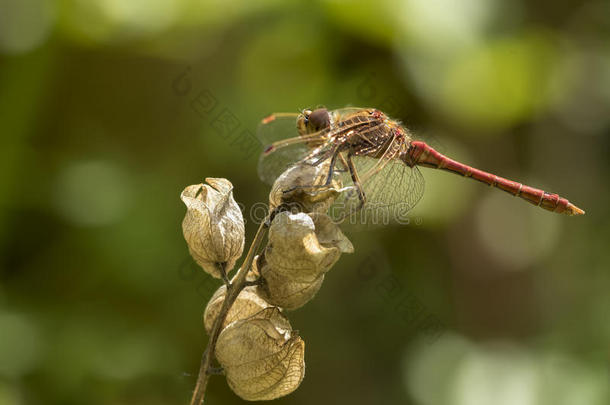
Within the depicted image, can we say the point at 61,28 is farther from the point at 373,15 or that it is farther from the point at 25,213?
the point at 373,15

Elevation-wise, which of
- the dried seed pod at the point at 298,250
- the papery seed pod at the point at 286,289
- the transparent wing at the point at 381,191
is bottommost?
the transparent wing at the point at 381,191

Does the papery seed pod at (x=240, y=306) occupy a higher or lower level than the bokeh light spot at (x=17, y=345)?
higher

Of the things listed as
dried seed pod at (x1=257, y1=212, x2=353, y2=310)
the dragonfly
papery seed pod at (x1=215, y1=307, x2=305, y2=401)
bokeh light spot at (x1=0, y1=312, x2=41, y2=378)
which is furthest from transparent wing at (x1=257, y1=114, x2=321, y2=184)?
bokeh light spot at (x1=0, y1=312, x2=41, y2=378)

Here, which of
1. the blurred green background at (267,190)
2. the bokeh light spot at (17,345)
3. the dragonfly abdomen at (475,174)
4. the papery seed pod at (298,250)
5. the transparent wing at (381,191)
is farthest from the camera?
the blurred green background at (267,190)

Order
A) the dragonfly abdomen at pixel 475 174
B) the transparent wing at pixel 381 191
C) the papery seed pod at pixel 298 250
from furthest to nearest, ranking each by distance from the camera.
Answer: the dragonfly abdomen at pixel 475 174, the transparent wing at pixel 381 191, the papery seed pod at pixel 298 250

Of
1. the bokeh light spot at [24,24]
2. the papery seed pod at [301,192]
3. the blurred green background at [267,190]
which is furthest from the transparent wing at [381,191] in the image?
the bokeh light spot at [24,24]

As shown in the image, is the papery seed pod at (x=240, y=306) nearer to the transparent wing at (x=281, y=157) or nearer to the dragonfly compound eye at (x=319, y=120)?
the transparent wing at (x=281, y=157)
